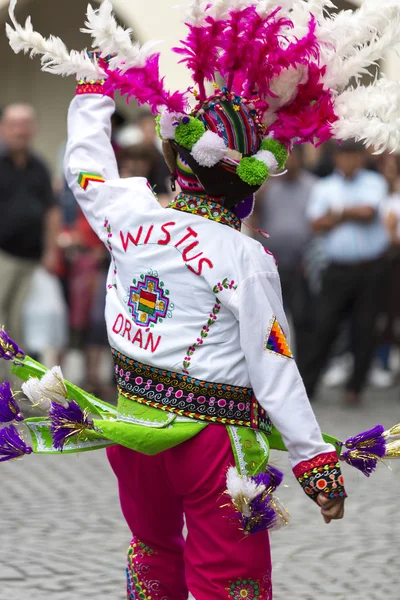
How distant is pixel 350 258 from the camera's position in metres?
9.10

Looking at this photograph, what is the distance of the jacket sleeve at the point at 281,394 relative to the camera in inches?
124

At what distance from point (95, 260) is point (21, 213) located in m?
0.96

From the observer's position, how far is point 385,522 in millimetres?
5434

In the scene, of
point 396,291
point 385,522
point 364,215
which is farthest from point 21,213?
point 385,522

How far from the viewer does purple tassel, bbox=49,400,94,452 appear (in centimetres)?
326

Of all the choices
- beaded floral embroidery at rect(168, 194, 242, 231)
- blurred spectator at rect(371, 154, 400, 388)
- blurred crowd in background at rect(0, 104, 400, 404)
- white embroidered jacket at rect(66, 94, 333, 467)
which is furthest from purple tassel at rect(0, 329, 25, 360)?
blurred spectator at rect(371, 154, 400, 388)

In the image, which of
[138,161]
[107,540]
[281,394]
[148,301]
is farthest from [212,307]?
[138,161]

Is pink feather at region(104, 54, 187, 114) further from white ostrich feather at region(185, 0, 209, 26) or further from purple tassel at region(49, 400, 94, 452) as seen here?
purple tassel at region(49, 400, 94, 452)

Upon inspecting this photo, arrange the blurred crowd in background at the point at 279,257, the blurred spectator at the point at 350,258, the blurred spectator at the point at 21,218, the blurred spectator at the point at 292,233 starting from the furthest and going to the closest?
the blurred spectator at the point at 292,233 → the blurred spectator at the point at 350,258 → the blurred crowd in background at the point at 279,257 → the blurred spectator at the point at 21,218

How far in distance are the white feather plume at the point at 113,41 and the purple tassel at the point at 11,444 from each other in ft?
3.23

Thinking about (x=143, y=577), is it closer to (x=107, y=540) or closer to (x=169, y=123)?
(x=169, y=123)

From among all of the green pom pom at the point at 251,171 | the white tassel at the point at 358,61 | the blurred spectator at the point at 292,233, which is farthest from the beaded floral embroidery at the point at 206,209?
the blurred spectator at the point at 292,233

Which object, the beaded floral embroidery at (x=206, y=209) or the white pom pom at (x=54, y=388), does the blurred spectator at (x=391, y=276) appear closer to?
the beaded floral embroidery at (x=206, y=209)

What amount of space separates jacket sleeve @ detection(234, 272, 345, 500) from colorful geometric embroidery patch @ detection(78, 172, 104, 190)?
1.97ft
